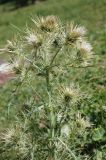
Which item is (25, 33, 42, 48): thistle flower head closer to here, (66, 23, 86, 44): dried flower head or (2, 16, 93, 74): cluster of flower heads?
(2, 16, 93, 74): cluster of flower heads

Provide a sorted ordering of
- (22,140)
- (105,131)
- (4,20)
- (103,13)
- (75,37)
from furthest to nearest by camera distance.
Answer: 1. (4,20)
2. (103,13)
3. (105,131)
4. (22,140)
5. (75,37)

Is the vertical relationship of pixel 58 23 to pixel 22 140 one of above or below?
above

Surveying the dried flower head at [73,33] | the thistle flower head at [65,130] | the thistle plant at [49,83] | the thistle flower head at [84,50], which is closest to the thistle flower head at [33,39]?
the thistle plant at [49,83]

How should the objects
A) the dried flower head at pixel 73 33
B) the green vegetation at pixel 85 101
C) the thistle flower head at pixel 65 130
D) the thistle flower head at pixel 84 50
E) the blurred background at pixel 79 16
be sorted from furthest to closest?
the blurred background at pixel 79 16 → the green vegetation at pixel 85 101 → the thistle flower head at pixel 65 130 → the thistle flower head at pixel 84 50 → the dried flower head at pixel 73 33

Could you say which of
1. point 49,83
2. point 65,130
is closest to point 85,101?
point 65,130

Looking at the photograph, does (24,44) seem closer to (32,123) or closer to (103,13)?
(32,123)

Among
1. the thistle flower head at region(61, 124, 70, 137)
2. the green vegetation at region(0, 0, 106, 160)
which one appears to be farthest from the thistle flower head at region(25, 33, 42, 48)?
the thistle flower head at region(61, 124, 70, 137)

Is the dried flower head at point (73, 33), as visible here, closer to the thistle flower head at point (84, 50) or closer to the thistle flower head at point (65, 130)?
the thistle flower head at point (84, 50)

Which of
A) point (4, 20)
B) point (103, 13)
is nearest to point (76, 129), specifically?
point (103, 13)
